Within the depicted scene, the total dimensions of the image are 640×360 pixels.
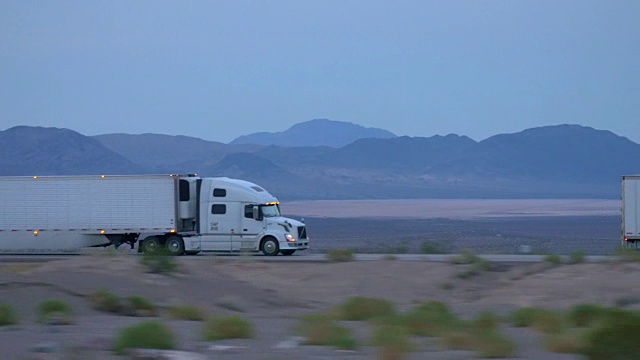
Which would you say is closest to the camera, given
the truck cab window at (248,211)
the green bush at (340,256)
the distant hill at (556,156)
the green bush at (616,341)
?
the green bush at (616,341)

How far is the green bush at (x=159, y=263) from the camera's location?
27.0m

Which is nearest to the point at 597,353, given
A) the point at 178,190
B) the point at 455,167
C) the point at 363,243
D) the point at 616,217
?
the point at 178,190

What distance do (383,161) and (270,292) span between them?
14877 centimetres

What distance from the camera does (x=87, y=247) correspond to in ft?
134

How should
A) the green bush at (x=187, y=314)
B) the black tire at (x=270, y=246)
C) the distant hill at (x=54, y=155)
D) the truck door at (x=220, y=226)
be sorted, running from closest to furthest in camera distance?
the green bush at (x=187, y=314), the black tire at (x=270, y=246), the truck door at (x=220, y=226), the distant hill at (x=54, y=155)

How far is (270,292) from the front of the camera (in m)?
27.2

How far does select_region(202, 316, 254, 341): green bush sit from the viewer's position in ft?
50.9

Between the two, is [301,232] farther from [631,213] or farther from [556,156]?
[556,156]

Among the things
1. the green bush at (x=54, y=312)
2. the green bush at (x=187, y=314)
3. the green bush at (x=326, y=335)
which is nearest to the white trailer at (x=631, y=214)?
the green bush at (x=187, y=314)

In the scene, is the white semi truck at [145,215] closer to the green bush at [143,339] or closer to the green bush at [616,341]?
the green bush at [143,339]

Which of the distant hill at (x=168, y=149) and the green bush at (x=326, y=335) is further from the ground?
the distant hill at (x=168, y=149)

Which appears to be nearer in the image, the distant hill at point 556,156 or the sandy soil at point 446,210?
the sandy soil at point 446,210

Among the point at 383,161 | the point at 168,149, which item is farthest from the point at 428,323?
the point at 383,161

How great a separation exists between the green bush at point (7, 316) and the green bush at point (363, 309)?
235 inches
